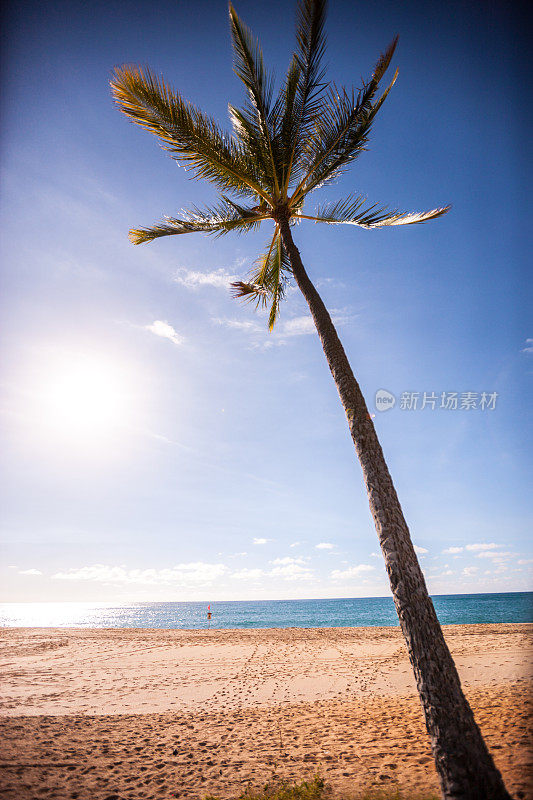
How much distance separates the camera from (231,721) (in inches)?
302

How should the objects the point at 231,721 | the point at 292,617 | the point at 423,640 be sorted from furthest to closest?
the point at 292,617 → the point at 231,721 → the point at 423,640

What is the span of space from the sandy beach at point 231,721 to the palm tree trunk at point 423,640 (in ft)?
1.48

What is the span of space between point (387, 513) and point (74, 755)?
619 cm

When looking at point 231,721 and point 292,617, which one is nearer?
point 231,721

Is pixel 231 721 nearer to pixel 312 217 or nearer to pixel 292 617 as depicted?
pixel 312 217

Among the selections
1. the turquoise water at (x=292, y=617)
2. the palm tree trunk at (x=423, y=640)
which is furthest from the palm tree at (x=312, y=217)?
the turquoise water at (x=292, y=617)

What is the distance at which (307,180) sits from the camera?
7465 millimetres

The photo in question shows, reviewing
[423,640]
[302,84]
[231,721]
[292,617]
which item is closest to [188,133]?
[302,84]

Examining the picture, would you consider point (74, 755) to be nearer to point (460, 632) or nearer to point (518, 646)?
point (518, 646)

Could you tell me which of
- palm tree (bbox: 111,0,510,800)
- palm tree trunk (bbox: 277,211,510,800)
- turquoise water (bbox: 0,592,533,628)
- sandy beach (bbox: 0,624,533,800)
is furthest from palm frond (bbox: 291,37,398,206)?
turquoise water (bbox: 0,592,533,628)

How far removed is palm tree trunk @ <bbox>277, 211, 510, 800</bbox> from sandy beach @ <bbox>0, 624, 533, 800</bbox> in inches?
Result: 17.8

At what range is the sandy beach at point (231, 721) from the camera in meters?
5.05

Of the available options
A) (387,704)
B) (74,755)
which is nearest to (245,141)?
(74,755)

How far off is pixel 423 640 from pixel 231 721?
572cm
